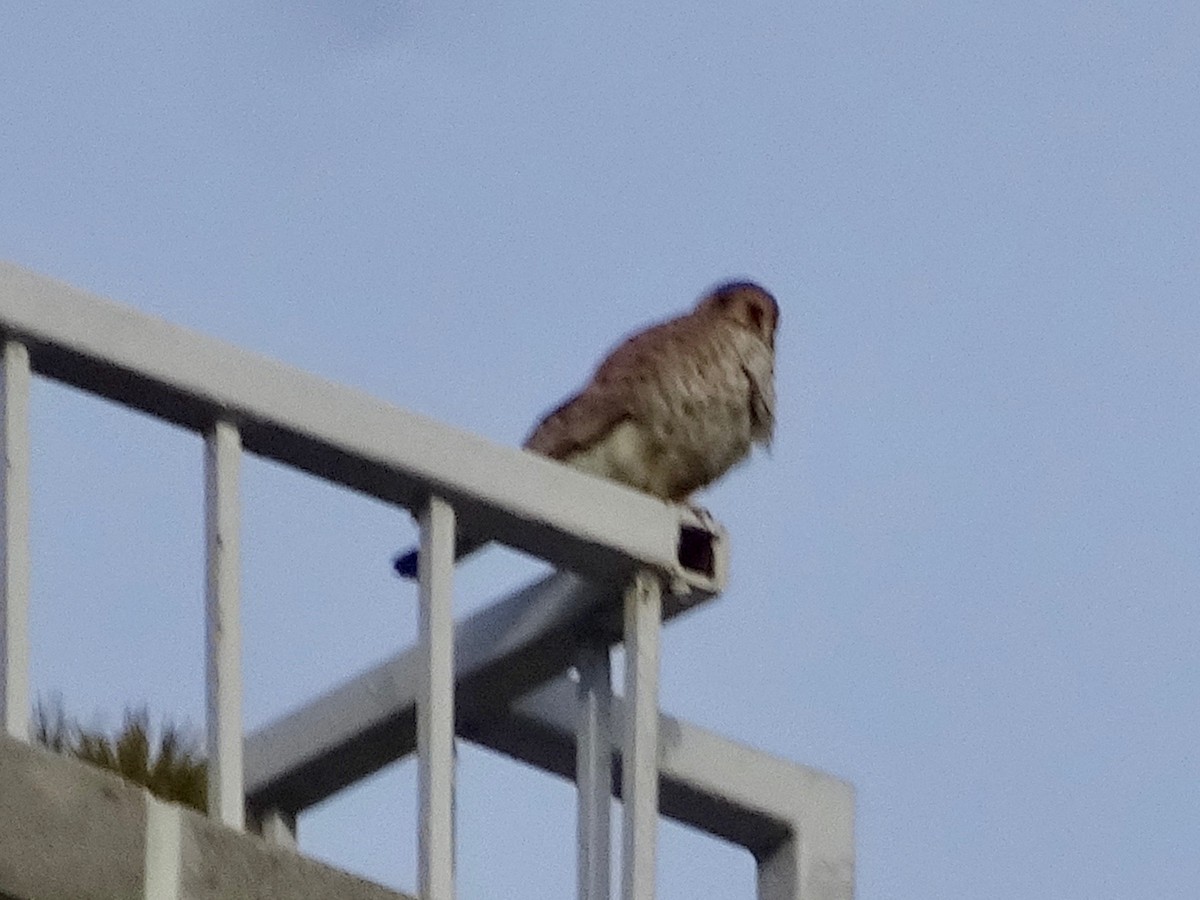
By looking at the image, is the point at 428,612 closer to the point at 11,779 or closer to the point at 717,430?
the point at 11,779

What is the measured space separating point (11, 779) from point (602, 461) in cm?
335

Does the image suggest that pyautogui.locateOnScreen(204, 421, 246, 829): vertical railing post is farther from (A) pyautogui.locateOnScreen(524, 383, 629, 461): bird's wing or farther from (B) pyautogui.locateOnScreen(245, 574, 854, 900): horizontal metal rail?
(A) pyautogui.locateOnScreen(524, 383, 629, 461): bird's wing

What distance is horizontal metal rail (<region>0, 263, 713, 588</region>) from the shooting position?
3.65 meters

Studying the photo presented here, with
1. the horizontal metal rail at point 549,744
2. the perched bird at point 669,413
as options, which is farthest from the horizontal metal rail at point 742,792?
the perched bird at point 669,413

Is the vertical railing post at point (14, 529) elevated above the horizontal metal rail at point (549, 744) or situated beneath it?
situated beneath

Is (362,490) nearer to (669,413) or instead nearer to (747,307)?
(669,413)

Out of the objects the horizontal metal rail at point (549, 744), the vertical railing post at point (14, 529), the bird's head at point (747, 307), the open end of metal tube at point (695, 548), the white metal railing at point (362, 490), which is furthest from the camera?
the bird's head at point (747, 307)

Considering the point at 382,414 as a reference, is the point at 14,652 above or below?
below

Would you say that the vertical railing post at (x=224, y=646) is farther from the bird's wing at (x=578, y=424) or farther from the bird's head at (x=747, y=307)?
the bird's head at (x=747, y=307)

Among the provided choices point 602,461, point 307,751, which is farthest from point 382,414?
point 602,461

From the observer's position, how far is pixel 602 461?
6.46 m

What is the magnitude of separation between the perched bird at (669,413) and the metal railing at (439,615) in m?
2.05

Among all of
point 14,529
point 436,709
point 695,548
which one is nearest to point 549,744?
point 695,548

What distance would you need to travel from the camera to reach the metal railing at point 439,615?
3639mm
